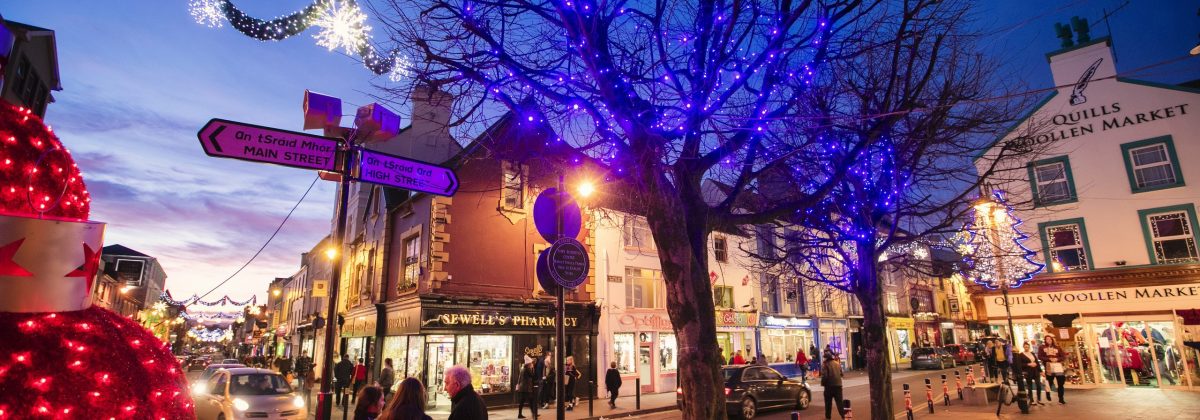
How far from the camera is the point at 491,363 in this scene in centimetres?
1919

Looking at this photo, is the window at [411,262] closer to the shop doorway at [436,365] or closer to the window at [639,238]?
the shop doorway at [436,365]

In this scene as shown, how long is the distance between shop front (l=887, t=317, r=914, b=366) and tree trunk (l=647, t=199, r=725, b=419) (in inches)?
1510

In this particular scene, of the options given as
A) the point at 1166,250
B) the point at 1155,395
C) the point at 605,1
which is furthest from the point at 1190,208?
the point at 605,1

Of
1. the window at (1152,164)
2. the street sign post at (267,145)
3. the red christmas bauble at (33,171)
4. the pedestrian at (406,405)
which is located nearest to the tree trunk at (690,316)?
the pedestrian at (406,405)

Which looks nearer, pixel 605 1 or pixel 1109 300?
pixel 605 1

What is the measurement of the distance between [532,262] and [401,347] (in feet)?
18.7

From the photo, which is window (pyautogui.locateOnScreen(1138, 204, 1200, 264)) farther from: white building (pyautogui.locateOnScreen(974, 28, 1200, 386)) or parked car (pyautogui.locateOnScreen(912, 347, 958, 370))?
parked car (pyautogui.locateOnScreen(912, 347, 958, 370))

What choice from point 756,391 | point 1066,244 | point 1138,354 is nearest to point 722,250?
point 756,391

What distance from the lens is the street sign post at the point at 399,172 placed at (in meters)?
6.51

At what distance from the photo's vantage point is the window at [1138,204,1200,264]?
17891 millimetres

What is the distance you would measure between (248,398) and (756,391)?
12911mm

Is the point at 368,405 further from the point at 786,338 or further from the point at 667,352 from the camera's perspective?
the point at 786,338

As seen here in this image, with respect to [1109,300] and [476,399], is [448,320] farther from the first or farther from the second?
[1109,300]

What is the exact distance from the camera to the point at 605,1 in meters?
6.59
